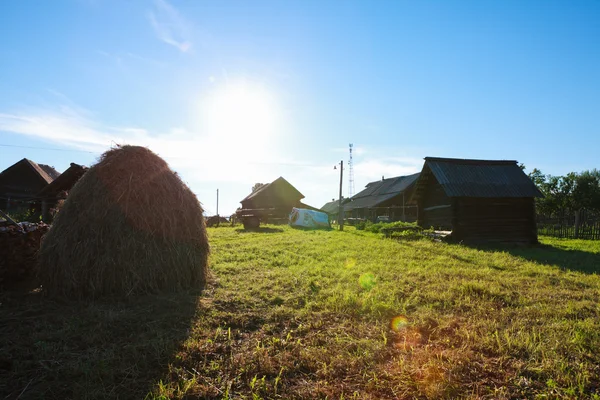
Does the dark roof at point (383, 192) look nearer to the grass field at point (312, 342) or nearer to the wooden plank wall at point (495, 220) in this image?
the wooden plank wall at point (495, 220)

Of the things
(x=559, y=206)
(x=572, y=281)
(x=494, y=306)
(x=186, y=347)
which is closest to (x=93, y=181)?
(x=186, y=347)

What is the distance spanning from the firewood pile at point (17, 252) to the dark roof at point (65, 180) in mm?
10601

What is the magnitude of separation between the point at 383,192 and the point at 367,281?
40638mm

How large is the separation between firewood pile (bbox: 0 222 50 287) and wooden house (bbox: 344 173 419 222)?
103 feet

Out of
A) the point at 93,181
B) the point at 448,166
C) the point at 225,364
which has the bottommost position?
the point at 225,364

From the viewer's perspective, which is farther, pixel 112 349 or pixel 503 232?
pixel 503 232

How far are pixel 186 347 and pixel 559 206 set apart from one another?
5581 centimetres

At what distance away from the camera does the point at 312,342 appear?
367 cm

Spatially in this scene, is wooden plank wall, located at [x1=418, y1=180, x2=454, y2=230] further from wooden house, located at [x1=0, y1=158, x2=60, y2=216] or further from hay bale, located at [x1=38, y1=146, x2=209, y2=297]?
wooden house, located at [x1=0, y1=158, x2=60, y2=216]

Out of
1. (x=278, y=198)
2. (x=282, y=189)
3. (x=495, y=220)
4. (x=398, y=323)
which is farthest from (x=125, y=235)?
(x=282, y=189)

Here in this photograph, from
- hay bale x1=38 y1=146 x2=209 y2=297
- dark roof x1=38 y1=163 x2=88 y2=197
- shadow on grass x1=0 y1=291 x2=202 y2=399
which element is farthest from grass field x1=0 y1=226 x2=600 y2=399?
dark roof x1=38 y1=163 x2=88 y2=197

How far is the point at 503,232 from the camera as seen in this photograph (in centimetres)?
1573

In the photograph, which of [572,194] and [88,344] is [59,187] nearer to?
[88,344]

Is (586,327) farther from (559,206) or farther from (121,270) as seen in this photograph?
(559,206)
